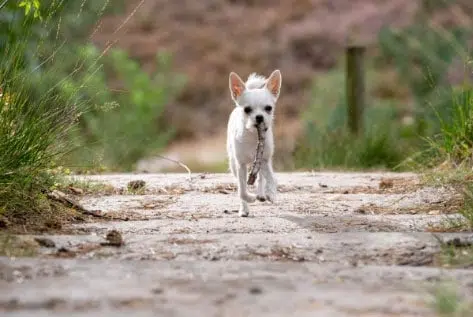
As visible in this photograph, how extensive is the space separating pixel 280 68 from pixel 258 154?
560 inches

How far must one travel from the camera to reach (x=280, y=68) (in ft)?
66.2

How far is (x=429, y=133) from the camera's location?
33.7 feet

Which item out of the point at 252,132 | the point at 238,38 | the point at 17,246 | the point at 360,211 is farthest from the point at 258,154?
the point at 238,38

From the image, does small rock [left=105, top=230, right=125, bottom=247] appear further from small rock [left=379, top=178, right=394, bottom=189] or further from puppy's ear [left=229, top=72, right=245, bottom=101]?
small rock [left=379, top=178, right=394, bottom=189]

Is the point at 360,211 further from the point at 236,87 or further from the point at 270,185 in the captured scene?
the point at 236,87

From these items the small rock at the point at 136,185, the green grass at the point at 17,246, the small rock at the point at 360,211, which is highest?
the small rock at the point at 136,185

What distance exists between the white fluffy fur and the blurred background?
2.99m

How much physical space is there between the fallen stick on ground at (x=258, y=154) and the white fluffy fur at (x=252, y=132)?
0.04 meters

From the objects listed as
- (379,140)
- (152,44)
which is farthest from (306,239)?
(152,44)

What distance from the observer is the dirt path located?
11.1 feet

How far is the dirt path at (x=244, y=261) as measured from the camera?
11.1 feet

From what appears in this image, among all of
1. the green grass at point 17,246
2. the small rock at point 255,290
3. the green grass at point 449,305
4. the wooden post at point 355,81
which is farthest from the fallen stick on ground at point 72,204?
the wooden post at point 355,81

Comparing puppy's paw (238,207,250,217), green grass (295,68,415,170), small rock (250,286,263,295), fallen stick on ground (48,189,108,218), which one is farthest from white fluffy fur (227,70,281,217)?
green grass (295,68,415,170)

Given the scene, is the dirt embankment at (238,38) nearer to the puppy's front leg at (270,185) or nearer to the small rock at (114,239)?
the puppy's front leg at (270,185)
